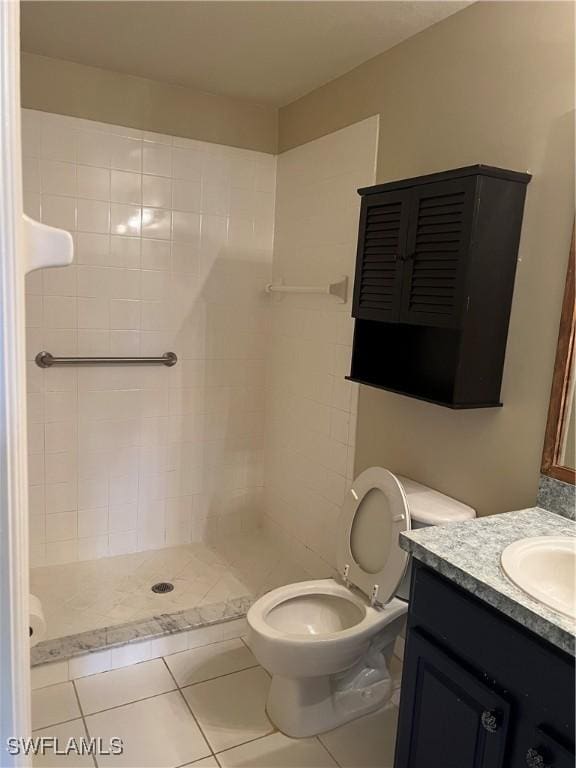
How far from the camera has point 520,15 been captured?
1617mm

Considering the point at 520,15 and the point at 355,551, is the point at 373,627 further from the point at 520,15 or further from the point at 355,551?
the point at 520,15

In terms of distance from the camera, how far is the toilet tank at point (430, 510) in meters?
1.74

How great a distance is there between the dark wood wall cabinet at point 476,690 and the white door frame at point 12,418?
0.86 metres

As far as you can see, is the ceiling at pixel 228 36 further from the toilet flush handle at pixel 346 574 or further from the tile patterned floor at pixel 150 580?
the tile patterned floor at pixel 150 580

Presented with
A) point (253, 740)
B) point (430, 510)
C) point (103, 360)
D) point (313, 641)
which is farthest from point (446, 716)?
point (103, 360)

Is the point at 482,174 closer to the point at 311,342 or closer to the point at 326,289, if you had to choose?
the point at 326,289

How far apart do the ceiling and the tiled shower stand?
0.26 meters

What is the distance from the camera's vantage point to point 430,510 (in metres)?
1.78

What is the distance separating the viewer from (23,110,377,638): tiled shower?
2449 millimetres

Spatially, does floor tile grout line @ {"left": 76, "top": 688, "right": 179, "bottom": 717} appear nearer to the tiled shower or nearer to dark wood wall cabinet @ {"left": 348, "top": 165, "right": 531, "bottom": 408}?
the tiled shower

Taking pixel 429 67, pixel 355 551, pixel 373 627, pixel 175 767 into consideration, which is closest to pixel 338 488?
pixel 355 551

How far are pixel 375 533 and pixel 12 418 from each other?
59.0 inches

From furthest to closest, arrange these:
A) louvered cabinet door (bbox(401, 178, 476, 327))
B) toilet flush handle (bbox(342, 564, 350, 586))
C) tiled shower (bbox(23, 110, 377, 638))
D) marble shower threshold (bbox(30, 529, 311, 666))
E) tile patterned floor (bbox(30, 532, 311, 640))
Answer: tiled shower (bbox(23, 110, 377, 638)), tile patterned floor (bbox(30, 532, 311, 640)), marble shower threshold (bbox(30, 529, 311, 666)), toilet flush handle (bbox(342, 564, 350, 586)), louvered cabinet door (bbox(401, 178, 476, 327))
